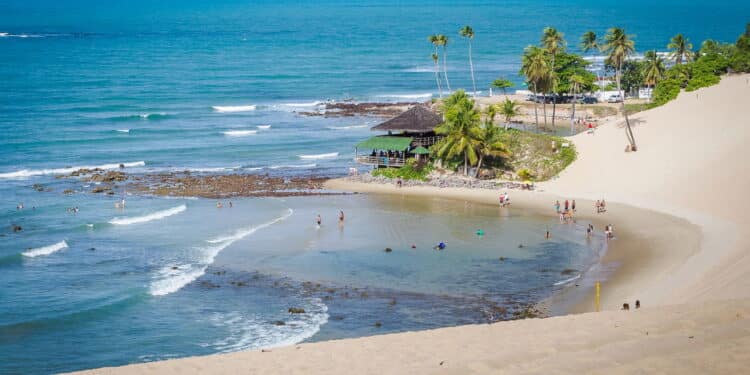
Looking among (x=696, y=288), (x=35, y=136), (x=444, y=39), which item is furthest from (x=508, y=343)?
(x=35, y=136)

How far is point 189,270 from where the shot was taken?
1563 inches

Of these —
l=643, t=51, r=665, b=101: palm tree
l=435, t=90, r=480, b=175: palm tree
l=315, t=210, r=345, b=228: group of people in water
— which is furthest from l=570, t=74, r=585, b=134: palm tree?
l=315, t=210, r=345, b=228: group of people in water

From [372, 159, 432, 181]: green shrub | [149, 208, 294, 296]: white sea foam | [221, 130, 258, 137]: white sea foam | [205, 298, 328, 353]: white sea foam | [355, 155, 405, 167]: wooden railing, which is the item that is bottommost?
[205, 298, 328, 353]: white sea foam

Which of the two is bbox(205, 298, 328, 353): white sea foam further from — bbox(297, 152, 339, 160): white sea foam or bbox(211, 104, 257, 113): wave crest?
bbox(211, 104, 257, 113): wave crest

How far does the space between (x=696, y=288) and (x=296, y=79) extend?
90289 mm

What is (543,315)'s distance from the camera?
32.6 metres

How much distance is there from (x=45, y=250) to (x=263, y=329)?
1615cm

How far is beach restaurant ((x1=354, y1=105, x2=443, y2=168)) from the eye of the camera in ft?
196

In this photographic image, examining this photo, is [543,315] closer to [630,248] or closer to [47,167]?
[630,248]

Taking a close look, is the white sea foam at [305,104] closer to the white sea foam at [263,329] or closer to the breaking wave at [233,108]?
the breaking wave at [233,108]

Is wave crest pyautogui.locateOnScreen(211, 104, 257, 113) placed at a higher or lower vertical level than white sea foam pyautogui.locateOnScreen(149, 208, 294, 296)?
higher

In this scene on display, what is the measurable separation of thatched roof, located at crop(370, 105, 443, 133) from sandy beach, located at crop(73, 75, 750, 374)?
17.4 feet

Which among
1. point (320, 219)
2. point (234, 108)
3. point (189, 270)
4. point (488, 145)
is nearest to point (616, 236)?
point (488, 145)

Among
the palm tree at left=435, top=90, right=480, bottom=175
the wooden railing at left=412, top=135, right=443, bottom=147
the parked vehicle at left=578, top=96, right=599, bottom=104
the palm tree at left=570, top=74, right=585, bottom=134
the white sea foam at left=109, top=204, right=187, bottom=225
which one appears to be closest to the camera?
the white sea foam at left=109, top=204, right=187, bottom=225
